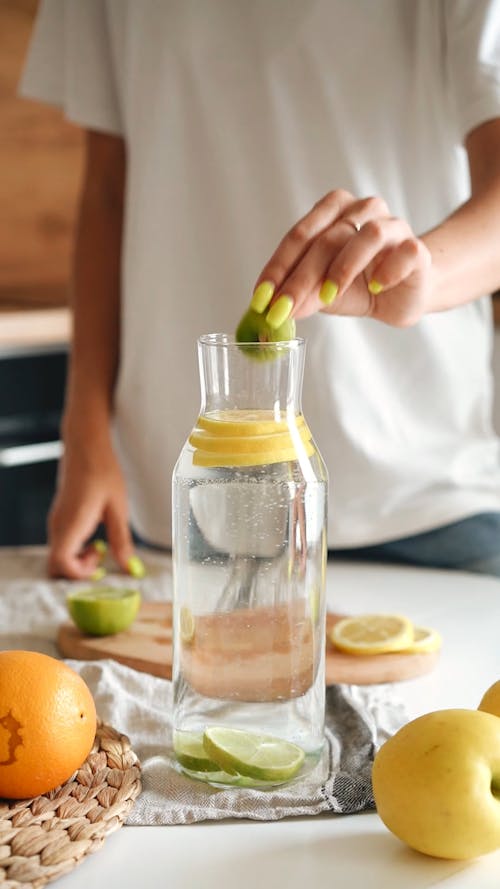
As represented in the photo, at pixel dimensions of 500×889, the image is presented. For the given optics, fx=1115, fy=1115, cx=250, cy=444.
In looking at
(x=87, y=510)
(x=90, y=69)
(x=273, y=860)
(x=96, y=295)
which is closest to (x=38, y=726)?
(x=273, y=860)

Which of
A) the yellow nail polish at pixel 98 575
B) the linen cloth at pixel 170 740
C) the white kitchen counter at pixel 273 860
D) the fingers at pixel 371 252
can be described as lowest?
the white kitchen counter at pixel 273 860

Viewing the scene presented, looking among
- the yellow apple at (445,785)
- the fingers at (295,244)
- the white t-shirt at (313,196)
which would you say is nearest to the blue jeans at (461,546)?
the white t-shirt at (313,196)

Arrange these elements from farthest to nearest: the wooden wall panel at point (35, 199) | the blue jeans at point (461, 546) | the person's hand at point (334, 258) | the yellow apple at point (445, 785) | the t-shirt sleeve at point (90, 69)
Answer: the wooden wall panel at point (35, 199), the t-shirt sleeve at point (90, 69), the blue jeans at point (461, 546), the person's hand at point (334, 258), the yellow apple at point (445, 785)

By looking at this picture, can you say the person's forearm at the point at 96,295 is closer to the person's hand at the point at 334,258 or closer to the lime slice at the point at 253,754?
the person's hand at the point at 334,258

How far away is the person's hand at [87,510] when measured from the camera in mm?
1368

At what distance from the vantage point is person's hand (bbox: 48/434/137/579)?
1368mm

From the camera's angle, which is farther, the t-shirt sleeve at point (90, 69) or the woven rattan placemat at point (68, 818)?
A: the t-shirt sleeve at point (90, 69)

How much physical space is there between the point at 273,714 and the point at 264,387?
0.24m

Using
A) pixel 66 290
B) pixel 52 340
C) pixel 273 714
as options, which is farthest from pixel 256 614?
pixel 66 290

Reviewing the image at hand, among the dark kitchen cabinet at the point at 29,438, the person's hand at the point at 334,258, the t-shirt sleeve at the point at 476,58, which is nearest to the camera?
the person's hand at the point at 334,258

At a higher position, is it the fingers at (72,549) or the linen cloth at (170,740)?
the fingers at (72,549)

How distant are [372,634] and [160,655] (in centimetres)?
20

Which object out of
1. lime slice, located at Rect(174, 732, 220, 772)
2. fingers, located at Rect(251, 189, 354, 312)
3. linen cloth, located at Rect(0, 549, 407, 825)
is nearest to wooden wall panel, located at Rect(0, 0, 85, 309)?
linen cloth, located at Rect(0, 549, 407, 825)

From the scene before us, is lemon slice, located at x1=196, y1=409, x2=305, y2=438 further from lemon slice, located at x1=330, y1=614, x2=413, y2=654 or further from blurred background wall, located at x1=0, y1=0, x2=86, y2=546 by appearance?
blurred background wall, located at x1=0, y1=0, x2=86, y2=546
